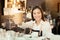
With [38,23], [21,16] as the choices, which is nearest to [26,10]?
[21,16]

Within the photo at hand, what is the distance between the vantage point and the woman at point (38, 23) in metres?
1.95

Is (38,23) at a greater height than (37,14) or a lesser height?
lesser

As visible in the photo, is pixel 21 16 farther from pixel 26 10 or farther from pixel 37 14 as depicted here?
pixel 37 14

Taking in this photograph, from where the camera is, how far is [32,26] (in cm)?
199

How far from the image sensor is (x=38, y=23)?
198cm

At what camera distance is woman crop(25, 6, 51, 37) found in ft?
6.41

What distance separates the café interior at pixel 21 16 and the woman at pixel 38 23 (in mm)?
46

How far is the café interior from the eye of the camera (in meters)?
1.91

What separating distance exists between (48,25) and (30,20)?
0.77 feet

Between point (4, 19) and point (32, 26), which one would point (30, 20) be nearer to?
point (32, 26)

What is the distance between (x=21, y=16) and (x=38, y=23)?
23 cm

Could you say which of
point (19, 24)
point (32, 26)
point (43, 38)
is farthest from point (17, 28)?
point (43, 38)

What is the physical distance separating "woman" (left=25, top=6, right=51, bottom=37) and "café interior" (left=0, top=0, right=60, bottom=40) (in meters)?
0.05

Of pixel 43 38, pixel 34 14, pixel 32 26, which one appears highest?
pixel 34 14
